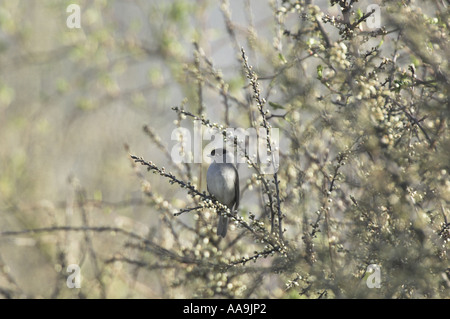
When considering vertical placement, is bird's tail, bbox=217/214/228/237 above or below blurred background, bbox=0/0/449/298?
below

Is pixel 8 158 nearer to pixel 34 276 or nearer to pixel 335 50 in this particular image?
pixel 34 276

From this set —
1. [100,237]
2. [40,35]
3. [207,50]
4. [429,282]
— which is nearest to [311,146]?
[429,282]

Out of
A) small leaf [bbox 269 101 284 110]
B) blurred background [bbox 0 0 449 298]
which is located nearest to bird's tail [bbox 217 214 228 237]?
blurred background [bbox 0 0 449 298]

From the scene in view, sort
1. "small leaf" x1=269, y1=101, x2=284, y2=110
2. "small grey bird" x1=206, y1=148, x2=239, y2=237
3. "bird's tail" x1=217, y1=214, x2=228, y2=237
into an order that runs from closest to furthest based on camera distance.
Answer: "small leaf" x1=269, y1=101, x2=284, y2=110 < "bird's tail" x1=217, y1=214, x2=228, y2=237 < "small grey bird" x1=206, y1=148, x2=239, y2=237

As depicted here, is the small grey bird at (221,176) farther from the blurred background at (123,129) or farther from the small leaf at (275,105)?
the small leaf at (275,105)

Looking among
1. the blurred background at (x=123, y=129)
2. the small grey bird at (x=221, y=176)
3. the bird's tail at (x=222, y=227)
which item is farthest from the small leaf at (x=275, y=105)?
the small grey bird at (x=221, y=176)

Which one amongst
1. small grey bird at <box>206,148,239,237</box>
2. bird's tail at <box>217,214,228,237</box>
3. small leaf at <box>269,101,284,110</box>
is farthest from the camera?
small grey bird at <box>206,148,239,237</box>

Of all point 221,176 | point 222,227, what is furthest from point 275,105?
point 221,176

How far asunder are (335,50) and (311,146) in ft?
3.70

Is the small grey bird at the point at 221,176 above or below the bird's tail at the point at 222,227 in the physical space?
above

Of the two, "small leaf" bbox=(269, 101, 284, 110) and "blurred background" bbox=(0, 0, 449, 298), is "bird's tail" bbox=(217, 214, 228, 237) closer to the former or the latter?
"blurred background" bbox=(0, 0, 449, 298)

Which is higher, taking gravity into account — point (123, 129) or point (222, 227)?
point (123, 129)

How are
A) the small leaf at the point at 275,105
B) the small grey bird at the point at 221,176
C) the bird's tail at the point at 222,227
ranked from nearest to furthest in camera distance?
the small leaf at the point at 275,105 < the bird's tail at the point at 222,227 < the small grey bird at the point at 221,176

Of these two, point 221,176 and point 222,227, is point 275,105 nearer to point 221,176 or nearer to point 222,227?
point 222,227
